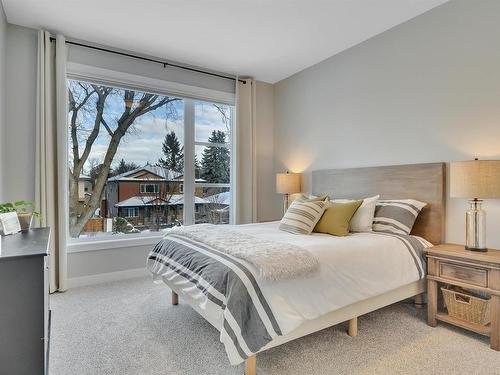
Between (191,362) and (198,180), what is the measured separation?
2.64m

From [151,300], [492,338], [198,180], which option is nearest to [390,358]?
[492,338]

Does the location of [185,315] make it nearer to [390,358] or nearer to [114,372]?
[114,372]

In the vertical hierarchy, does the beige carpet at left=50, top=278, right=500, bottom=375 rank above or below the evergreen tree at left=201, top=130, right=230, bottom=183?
below

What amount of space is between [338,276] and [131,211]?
2795 millimetres

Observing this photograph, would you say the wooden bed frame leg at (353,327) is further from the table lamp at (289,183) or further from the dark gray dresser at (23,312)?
the table lamp at (289,183)

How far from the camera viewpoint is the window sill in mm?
3324

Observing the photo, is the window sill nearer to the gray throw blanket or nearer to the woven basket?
the gray throw blanket

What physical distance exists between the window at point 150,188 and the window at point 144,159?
12 mm

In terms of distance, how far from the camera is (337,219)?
2625 millimetres

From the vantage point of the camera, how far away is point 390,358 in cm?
189

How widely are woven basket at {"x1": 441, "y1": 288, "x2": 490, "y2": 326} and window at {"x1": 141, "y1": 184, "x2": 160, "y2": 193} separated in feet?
10.7

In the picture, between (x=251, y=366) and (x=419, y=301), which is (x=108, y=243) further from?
(x=419, y=301)

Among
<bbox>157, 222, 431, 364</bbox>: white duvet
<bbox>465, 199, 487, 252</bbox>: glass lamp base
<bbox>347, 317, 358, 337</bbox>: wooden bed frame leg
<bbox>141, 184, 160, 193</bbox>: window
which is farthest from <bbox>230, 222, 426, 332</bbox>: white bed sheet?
<bbox>141, 184, 160, 193</bbox>: window

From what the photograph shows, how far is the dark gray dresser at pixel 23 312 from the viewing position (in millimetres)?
1326
